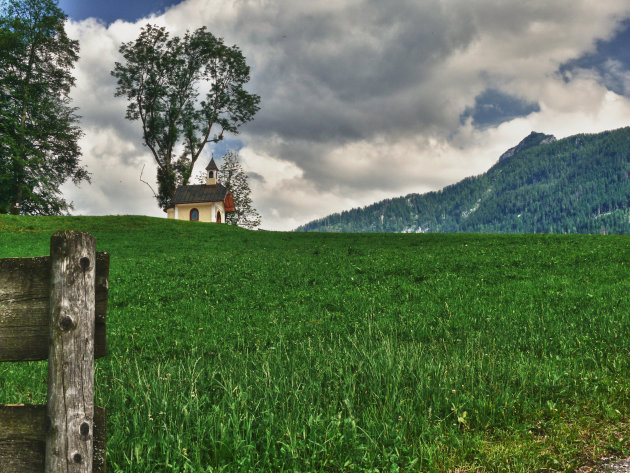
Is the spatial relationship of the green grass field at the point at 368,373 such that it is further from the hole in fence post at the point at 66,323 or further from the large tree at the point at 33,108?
the large tree at the point at 33,108

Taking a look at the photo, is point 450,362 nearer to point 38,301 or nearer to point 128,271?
point 38,301

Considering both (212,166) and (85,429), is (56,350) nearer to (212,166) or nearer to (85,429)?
(85,429)

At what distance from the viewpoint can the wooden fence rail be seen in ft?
8.82

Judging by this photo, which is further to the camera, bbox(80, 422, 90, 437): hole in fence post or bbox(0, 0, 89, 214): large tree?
bbox(0, 0, 89, 214): large tree

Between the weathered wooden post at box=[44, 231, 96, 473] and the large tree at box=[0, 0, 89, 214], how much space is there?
55536mm

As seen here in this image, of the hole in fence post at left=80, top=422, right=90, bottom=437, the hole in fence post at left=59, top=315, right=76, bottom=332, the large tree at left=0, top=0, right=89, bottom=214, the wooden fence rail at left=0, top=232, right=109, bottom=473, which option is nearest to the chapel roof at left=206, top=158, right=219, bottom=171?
the large tree at left=0, top=0, right=89, bottom=214

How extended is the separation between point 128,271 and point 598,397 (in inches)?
743

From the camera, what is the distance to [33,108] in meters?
52.5

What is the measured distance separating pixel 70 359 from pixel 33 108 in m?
61.2

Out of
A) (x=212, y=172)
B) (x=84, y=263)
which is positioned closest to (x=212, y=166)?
(x=212, y=172)

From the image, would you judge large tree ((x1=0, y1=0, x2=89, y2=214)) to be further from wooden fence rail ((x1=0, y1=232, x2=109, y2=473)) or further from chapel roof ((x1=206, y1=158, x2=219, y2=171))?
wooden fence rail ((x1=0, y1=232, x2=109, y2=473))

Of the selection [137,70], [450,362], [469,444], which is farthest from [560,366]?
[137,70]

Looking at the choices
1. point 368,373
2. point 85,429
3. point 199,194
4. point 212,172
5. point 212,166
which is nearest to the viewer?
point 85,429

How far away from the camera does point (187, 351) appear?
9.09m
